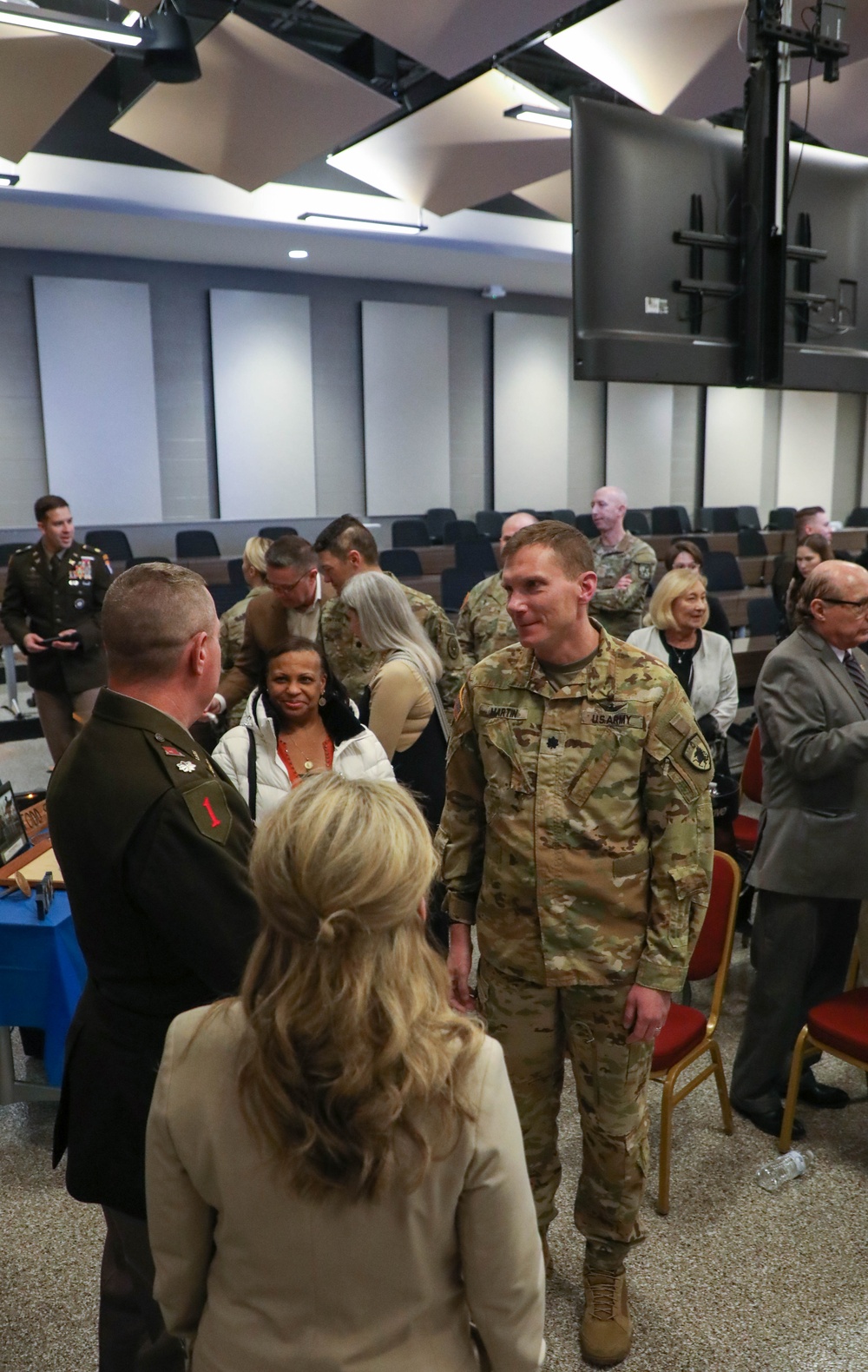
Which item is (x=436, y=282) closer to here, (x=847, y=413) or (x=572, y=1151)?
(x=847, y=413)

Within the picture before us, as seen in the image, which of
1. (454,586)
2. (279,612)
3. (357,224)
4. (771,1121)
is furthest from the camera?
(357,224)

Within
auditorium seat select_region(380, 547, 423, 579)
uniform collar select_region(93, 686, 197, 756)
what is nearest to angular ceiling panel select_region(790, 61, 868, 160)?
auditorium seat select_region(380, 547, 423, 579)

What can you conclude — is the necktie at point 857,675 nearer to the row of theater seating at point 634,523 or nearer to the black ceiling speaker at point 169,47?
the black ceiling speaker at point 169,47

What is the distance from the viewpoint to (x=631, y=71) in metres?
6.03

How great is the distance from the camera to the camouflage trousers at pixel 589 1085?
1.97 meters

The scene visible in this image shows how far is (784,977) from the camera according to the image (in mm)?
2742

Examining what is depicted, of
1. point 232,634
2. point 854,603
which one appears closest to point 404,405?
point 232,634

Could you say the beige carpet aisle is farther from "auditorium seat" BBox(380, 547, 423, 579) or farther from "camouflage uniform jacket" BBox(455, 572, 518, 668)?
"auditorium seat" BBox(380, 547, 423, 579)

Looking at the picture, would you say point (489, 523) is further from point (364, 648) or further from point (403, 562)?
point (364, 648)

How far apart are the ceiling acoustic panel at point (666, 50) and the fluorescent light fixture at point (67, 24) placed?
7.80 ft

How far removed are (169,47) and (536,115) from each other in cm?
252

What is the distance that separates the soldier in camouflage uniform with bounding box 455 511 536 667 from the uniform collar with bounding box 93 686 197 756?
9.60 ft

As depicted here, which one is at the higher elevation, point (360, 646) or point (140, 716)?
point (140, 716)

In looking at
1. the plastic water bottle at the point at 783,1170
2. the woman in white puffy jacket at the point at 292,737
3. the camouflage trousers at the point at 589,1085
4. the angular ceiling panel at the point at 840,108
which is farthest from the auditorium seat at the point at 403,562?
the camouflage trousers at the point at 589,1085
